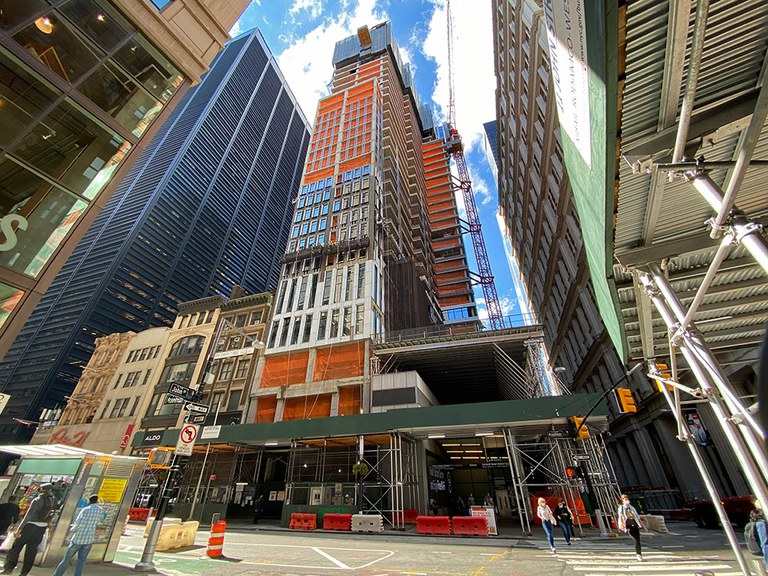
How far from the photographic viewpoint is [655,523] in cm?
1736

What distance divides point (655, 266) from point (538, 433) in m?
20.7

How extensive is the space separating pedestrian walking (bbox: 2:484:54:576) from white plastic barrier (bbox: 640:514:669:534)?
23.4 m

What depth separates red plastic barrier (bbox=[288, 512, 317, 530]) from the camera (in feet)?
71.6

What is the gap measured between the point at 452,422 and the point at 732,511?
521 inches

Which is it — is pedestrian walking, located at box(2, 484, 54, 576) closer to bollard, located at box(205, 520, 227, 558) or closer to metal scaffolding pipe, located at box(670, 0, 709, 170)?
bollard, located at box(205, 520, 227, 558)

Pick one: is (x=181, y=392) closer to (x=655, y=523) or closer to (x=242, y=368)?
(x=655, y=523)

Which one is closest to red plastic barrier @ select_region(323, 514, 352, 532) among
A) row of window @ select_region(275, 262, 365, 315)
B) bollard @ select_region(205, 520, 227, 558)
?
bollard @ select_region(205, 520, 227, 558)

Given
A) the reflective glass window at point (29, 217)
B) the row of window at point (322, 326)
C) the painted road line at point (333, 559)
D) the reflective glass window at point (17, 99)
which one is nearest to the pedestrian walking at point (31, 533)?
the reflective glass window at point (29, 217)

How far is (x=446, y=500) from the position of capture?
31.6 meters

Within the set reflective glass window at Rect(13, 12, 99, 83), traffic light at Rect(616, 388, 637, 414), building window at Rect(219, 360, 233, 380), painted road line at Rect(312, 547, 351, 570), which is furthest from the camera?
building window at Rect(219, 360, 233, 380)

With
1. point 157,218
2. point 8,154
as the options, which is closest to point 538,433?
point 8,154

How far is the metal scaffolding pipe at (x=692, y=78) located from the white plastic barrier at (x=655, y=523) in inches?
788

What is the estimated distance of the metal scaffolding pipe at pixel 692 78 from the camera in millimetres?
3639

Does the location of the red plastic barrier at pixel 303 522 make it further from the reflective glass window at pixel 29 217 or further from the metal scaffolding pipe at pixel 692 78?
the metal scaffolding pipe at pixel 692 78
